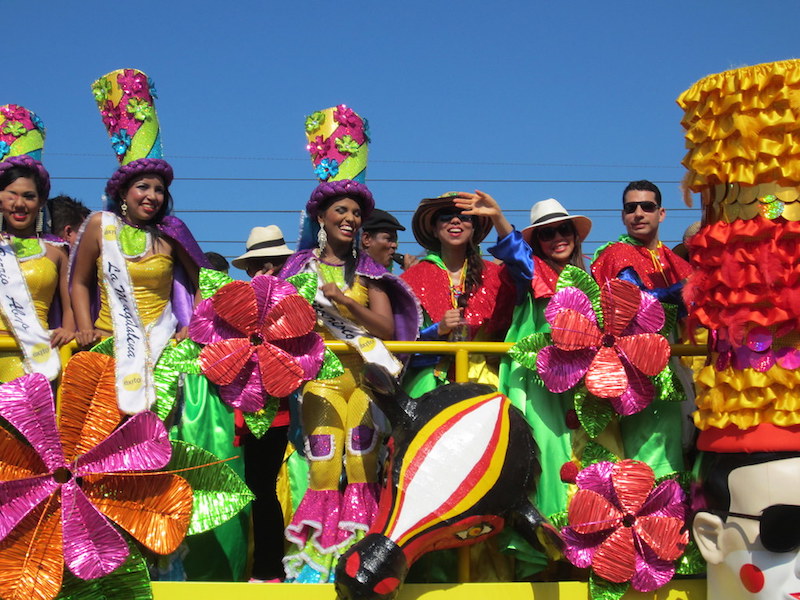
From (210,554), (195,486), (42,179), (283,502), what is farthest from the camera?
(42,179)

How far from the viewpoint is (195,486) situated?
3.77 m

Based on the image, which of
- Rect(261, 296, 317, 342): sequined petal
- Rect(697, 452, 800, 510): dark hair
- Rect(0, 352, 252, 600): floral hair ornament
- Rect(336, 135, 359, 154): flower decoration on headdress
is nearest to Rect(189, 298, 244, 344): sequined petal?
Rect(261, 296, 317, 342): sequined petal

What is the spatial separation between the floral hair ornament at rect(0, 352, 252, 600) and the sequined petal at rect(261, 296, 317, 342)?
0.55 m

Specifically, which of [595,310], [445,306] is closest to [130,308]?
[445,306]

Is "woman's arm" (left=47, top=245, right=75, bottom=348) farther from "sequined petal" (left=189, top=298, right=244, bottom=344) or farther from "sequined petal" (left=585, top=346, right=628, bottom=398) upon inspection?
"sequined petal" (left=585, top=346, right=628, bottom=398)

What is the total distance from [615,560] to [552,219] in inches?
69.8

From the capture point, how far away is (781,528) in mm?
3340

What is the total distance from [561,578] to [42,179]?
9.48 feet

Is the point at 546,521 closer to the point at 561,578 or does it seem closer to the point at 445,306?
the point at 561,578

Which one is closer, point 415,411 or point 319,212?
point 415,411

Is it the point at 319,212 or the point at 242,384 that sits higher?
the point at 319,212

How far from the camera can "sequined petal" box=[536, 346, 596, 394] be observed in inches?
156

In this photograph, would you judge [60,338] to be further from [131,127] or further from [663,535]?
[663,535]

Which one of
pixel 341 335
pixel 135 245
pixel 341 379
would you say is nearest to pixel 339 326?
pixel 341 335
